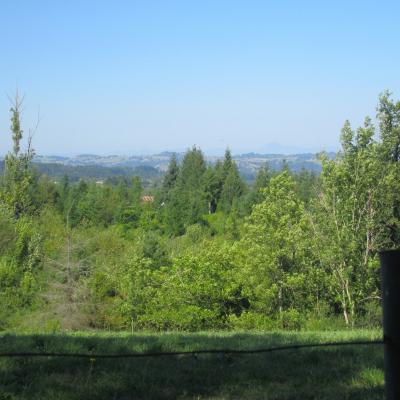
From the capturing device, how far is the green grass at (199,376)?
18.0ft

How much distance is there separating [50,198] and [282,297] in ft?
283

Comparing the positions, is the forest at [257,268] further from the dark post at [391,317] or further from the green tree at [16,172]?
the dark post at [391,317]

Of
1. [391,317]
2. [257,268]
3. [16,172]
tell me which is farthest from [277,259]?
[391,317]

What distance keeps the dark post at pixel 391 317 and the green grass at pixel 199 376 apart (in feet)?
8.07

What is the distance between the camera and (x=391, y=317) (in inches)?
121

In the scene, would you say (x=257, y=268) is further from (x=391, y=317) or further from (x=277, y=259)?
(x=391, y=317)

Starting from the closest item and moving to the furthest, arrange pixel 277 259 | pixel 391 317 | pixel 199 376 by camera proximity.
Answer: pixel 391 317 → pixel 199 376 → pixel 277 259

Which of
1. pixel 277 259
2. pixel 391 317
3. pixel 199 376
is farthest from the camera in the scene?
pixel 277 259

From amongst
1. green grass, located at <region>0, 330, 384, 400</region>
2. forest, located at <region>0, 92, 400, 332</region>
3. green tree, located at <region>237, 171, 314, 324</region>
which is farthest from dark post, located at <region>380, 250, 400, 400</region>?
green tree, located at <region>237, 171, 314, 324</region>

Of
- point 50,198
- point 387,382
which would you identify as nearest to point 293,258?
point 387,382

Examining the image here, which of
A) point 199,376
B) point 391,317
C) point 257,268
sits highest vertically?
point 391,317

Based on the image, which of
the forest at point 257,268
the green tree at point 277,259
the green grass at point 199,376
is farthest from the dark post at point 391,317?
the green tree at point 277,259

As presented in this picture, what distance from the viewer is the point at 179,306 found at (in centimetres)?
3962

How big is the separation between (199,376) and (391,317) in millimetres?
3436
